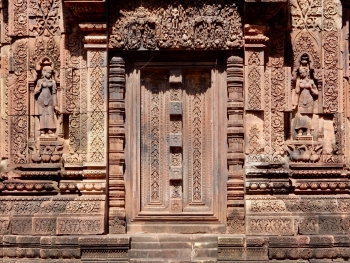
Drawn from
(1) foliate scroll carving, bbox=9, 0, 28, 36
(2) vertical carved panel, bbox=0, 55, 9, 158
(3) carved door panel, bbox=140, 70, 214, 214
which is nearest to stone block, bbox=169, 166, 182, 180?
(3) carved door panel, bbox=140, 70, 214, 214

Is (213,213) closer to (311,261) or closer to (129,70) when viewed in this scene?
(311,261)

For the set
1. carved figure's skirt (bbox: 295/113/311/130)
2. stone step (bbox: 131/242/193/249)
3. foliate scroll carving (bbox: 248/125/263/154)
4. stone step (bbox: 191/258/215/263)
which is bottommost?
stone step (bbox: 191/258/215/263)

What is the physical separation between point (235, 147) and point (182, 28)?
2.06 m

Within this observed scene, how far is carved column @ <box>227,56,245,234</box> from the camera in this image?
10898mm

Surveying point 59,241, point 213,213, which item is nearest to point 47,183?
point 59,241

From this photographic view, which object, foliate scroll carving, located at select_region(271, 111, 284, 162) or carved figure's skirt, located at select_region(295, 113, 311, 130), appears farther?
carved figure's skirt, located at select_region(295, 113, 311, 130)

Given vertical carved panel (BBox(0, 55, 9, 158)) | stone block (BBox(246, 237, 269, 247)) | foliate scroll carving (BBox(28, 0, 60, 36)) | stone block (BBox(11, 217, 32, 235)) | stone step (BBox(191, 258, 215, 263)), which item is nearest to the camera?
stone block (BBox(246, 237, 269, 247))

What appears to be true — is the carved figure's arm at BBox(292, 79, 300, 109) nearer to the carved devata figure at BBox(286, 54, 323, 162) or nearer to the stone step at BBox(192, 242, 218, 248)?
the carved devata figure at BBox(286, 54, 323, 162)

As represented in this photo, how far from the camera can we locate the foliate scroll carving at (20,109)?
1124 cm

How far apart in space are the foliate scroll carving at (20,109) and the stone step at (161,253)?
2401mm

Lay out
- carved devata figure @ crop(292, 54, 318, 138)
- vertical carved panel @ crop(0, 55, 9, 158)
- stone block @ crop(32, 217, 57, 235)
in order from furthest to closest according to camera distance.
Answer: vertical carved panel @ crop(0, 55, 9, 158) < carved devata figure @ crop(292, 54, 318, 138) < stone block @ crop(32, 217, 57, 235)

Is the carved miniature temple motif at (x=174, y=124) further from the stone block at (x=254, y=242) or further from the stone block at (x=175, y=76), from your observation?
the stone block at (x=254, y=242)

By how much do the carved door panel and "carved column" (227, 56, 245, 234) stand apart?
32 centimetres

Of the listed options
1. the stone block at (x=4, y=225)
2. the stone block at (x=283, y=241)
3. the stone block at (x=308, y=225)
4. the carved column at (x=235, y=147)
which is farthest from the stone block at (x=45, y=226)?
the stone block at (x=308, y=225)
